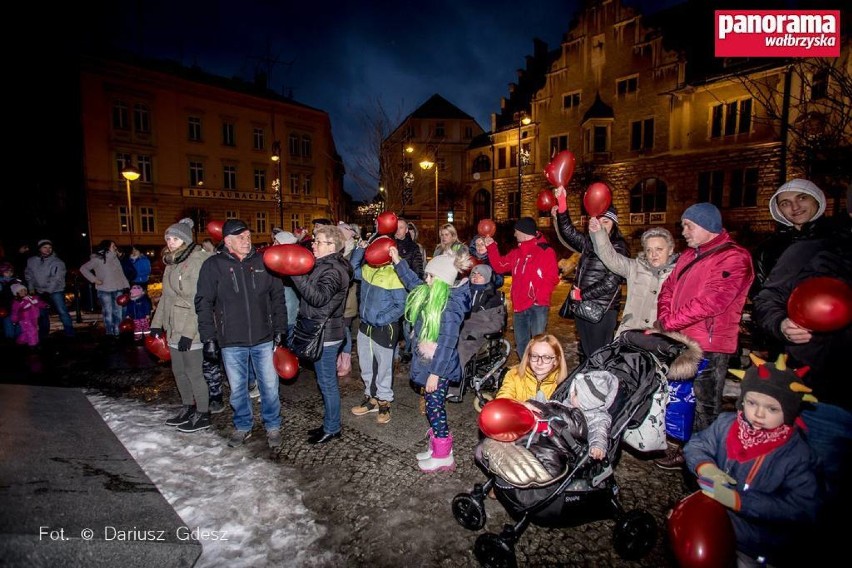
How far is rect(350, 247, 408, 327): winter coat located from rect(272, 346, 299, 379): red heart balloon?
0.81m

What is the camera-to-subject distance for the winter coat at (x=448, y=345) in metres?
3.40

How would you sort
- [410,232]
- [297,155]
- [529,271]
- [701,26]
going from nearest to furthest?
[529,271], [410,232], [701,26], [297,155]

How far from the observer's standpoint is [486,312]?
15.3 feet

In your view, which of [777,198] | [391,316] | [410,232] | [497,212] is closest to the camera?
[777,198]

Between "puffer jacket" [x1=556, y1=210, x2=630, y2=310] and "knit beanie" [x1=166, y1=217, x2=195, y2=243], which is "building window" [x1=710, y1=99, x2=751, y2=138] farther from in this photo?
"knit beanie" [x1=166, y1=217, x2=195, y2=243]

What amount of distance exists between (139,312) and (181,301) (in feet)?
17.2

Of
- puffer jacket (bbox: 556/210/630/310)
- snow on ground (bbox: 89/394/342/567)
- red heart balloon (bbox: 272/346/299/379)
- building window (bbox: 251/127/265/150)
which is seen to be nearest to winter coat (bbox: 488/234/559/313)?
puffer jacket (bbox: 556/210/630/310)

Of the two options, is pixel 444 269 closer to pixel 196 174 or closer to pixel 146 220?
pixel 146 220

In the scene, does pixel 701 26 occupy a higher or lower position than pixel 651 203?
higher

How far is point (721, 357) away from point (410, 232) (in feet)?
15.3

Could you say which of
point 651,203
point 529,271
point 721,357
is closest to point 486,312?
point 529,271

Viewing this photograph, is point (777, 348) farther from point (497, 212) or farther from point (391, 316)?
point (497, 212)

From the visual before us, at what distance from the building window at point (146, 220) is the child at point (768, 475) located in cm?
3626

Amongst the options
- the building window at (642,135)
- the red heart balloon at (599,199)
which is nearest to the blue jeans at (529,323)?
the red heart balloon at (599,199)
